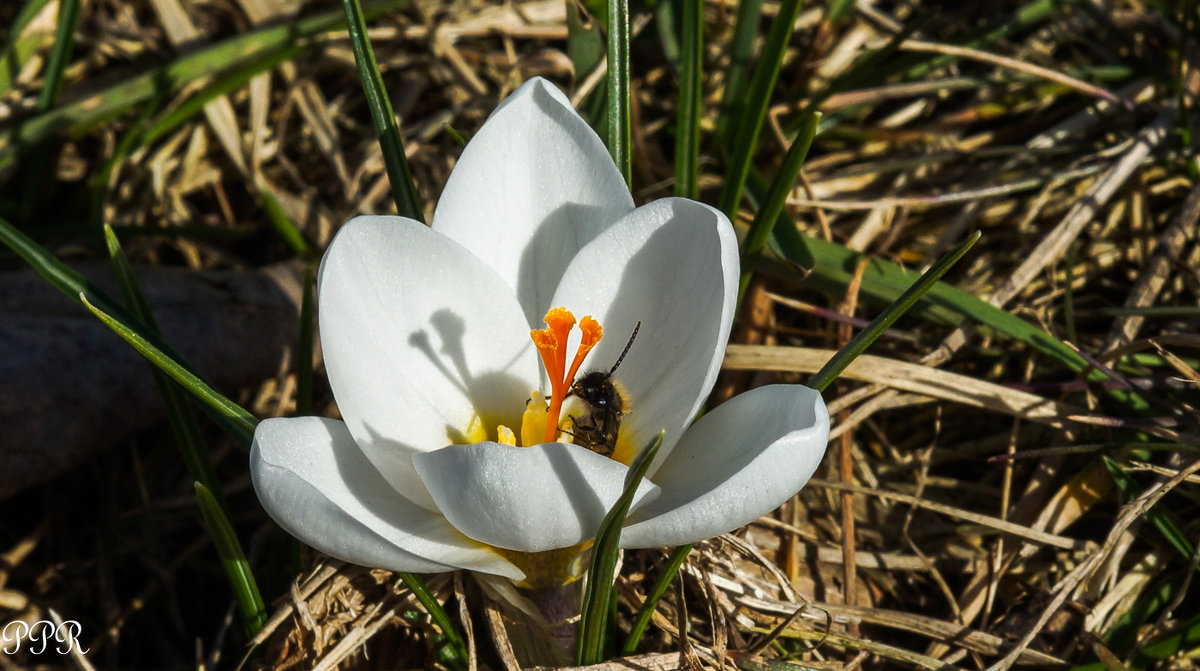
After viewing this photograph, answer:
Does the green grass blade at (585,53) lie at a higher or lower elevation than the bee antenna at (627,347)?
higher

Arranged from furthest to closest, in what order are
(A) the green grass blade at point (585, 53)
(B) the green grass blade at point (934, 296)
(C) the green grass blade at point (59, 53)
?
(C) the green grass blade at point (59, 53) → (A) the green grass blade at point (585, 53) → (B) the green grass blade at point (934, 296)

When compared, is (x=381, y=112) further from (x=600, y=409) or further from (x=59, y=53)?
(x=59, y=53)

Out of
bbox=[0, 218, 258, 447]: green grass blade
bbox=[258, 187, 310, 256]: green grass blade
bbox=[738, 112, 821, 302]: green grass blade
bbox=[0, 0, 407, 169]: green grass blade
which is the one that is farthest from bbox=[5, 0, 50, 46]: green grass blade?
bbox=[738, 112, 821, 302]: green grass blade

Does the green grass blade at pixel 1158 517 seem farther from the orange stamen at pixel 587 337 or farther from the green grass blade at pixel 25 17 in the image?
the green grass blade at pixel 25 17

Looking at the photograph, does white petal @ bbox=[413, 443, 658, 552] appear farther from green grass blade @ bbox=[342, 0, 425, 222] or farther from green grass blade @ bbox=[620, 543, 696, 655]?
green grass blade @ bbox=[342, 0, 425, 222]

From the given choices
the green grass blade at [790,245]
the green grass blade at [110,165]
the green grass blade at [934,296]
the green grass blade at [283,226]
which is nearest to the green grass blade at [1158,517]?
Answer: the green grass blade at [934,296]

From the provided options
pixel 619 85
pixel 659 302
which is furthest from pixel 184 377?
pixel 619 85
